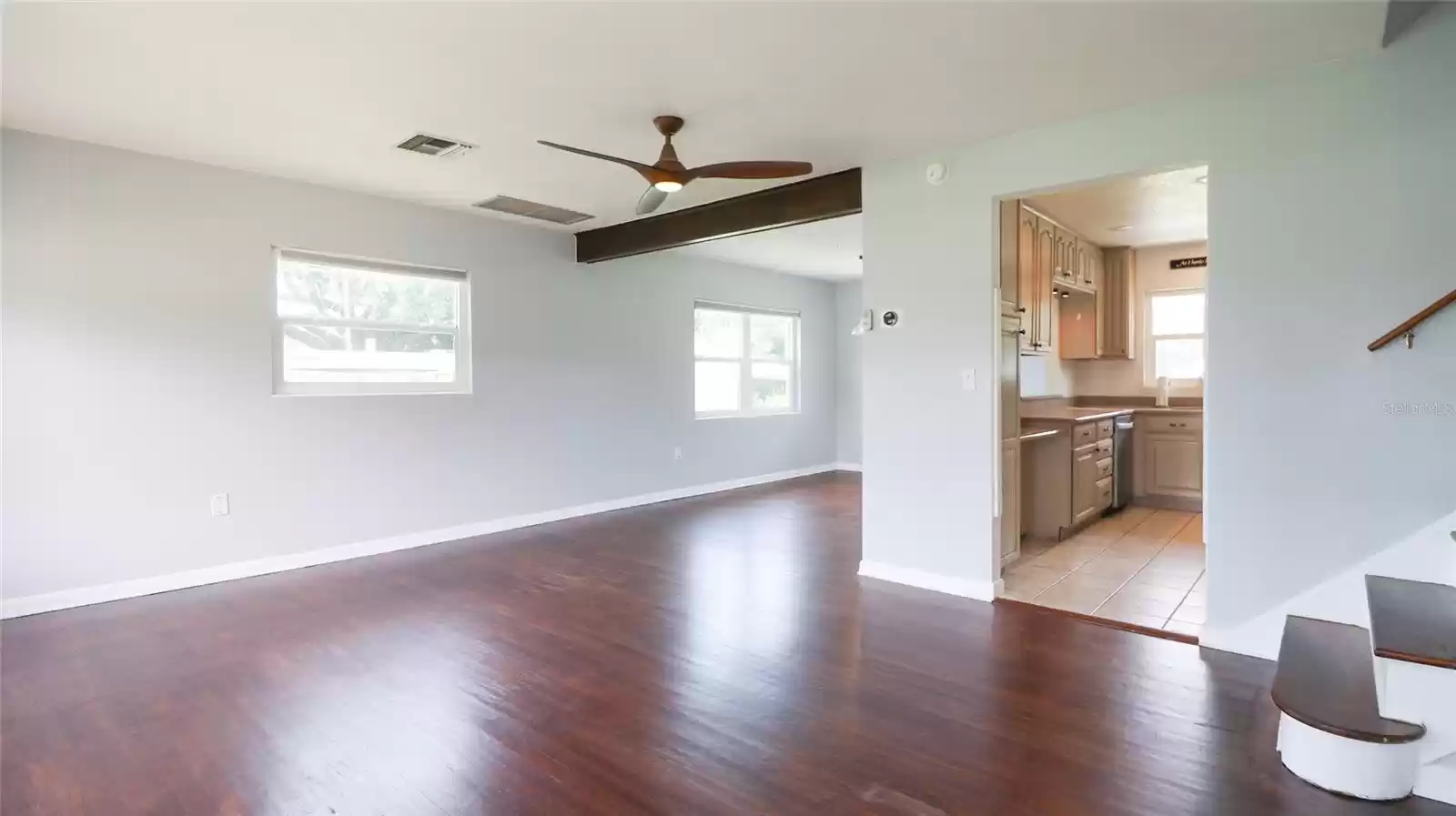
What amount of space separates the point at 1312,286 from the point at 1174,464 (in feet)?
12.2

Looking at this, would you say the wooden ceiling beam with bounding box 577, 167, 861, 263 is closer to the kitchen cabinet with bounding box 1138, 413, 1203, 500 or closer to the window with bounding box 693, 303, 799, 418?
the window with bounding box 693, 303, 799, 418

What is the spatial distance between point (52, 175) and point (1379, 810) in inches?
224

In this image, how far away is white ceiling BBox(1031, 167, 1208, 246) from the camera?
Result: 421cm

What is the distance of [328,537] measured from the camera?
178 inches

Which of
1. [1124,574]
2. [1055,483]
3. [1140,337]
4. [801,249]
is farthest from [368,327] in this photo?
[1140,337]

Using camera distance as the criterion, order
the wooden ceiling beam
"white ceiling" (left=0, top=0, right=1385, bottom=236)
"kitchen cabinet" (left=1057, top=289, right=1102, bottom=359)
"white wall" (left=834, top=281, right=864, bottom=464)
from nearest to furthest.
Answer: "white ceiling" (left=0, top=0, right=1385, bottom=236) → the wooden ceiling beam → "kitchen cabinet" (left=1057, top=289, right=1102, bottom=359) → "white wall" (left=834, top=281, right=864, bottom=464)

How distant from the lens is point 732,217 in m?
4.63

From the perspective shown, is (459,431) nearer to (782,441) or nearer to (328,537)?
(328,537)

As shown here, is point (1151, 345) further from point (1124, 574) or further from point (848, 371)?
point (1124, 574)

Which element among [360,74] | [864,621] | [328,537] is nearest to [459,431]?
[328,537]

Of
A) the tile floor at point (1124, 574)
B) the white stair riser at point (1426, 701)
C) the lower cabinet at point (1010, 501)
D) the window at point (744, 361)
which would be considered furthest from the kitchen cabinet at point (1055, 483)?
the window at point (744, 361)

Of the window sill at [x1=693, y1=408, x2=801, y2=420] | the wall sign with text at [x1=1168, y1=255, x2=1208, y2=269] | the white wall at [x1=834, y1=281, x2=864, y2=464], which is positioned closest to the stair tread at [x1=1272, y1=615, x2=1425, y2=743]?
the wall sign with text at [x1=1168, y1=255, x2=1208, y2=269]

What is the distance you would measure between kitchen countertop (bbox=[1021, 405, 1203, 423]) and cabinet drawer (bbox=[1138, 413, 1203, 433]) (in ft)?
0.13

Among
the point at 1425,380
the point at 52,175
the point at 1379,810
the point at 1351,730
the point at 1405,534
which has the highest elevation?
the point at 52,175
